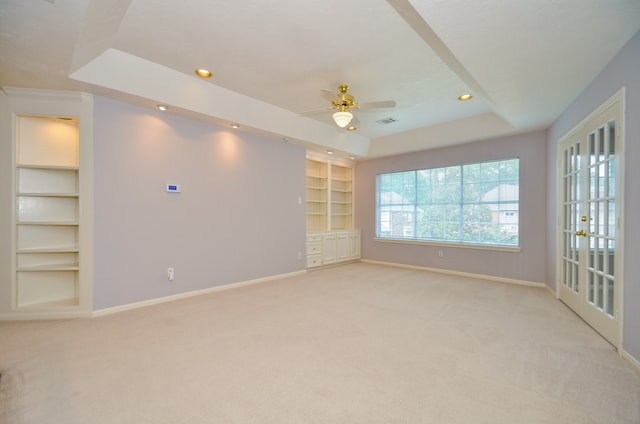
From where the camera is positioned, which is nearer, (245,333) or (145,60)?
(245,333)

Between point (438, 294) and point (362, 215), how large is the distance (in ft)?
10.8

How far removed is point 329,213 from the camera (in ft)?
22.0

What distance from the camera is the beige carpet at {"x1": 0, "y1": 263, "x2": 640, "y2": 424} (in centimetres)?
174

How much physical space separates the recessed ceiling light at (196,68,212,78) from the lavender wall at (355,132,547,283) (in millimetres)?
4433

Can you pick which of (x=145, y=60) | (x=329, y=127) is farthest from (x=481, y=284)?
(x=145, y=60)

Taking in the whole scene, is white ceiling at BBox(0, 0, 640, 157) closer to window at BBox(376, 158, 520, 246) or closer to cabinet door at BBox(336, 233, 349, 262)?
window at BBox(376, 158, 520, 246)

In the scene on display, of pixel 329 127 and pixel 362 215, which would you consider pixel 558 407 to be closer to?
pixel 329 127

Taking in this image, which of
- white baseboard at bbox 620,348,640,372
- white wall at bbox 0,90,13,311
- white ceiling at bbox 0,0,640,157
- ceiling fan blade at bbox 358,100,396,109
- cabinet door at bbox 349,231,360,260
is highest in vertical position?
white ceiling at bbox 0,0,640,157

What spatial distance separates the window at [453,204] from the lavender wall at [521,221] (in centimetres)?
14

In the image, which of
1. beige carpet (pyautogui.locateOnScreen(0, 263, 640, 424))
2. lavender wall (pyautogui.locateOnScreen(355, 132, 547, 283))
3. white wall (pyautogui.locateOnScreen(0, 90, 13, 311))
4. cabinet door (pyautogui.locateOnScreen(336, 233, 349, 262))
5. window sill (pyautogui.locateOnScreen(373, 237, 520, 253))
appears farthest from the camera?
cabinet door (pyautogui.locateOnScreen(336, 233, 349, 262))

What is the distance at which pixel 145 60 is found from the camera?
129 inches

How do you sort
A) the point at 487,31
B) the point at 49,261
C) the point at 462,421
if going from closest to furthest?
the point at 462,421 < the point at 487,31 < the point at 49,261

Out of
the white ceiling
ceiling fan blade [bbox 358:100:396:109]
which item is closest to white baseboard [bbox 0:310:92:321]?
the white ceiling

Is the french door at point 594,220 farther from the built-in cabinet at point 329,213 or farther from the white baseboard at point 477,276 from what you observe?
the built-in cabinet at point 329,213
